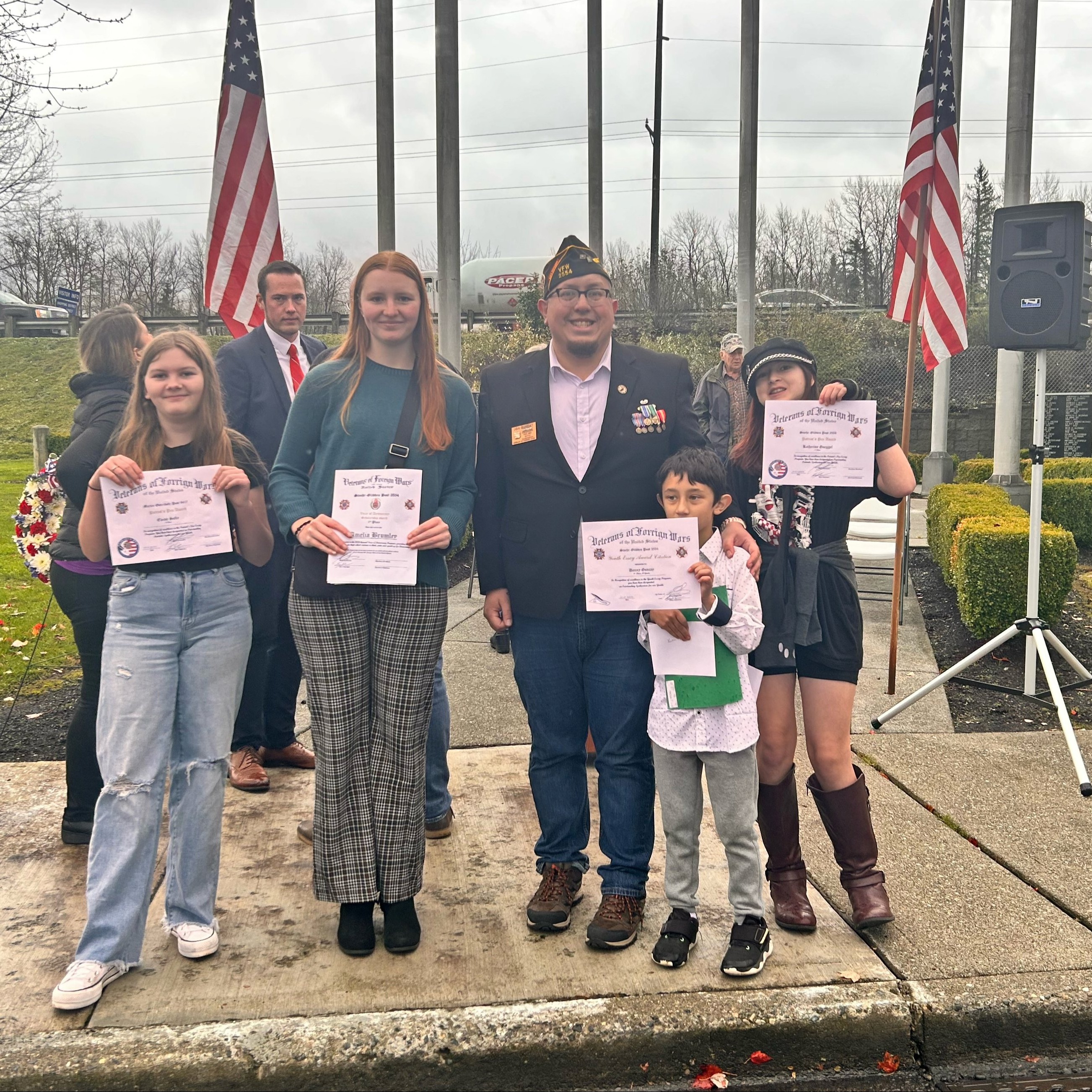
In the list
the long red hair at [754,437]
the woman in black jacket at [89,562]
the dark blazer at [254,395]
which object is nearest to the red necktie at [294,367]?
the dark blazer at [254,395]

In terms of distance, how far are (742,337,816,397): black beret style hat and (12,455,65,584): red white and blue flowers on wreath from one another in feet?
8.40

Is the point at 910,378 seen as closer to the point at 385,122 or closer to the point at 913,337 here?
the point at 913,337

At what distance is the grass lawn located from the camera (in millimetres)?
6859

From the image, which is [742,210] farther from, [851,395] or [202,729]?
[202,729]

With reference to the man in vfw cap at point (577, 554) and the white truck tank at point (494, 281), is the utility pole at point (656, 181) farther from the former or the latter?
the man in vfw cap at point (577, 554)

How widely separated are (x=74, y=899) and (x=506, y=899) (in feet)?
4.84

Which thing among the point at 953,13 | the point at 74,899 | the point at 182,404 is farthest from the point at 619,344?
the point at 953,13

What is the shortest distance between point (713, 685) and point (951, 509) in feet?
23.6

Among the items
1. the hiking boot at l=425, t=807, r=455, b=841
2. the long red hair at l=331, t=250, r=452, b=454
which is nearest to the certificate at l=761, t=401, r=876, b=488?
the long red hair at l=331, t=250, r=452, b=454

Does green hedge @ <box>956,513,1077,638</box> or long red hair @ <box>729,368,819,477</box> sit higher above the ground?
long red hair @ <box>729,368,819,477</box>

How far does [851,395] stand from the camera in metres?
3.65

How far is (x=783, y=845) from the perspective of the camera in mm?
3621

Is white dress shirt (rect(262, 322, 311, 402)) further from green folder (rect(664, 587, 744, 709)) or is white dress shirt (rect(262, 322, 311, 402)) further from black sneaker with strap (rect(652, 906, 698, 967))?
black sneaker with strap (rect(652, 906, 698, 967))

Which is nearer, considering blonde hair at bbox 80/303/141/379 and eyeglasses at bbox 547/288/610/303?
eyeglasses at bbox 547/288/610/303
